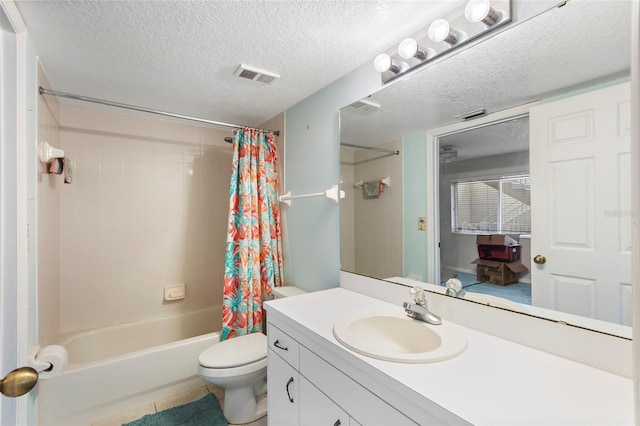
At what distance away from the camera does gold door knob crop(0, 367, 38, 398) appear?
0.61 meters

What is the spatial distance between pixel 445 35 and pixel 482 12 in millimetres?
140

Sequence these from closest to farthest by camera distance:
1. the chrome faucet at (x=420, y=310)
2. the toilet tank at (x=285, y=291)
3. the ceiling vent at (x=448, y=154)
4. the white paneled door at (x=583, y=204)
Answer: the white paneled door at (x=583, y=204) < the chrome faucet at (x=420, y=310) < the ceiling vent at (x=448, y=154) < the toilet tank at (x=285, y=291)

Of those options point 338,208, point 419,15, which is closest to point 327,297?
point 338,208

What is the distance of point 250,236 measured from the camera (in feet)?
7.52

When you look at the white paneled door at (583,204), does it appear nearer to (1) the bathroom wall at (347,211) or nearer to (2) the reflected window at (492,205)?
(2) the reflected window at (492,205)

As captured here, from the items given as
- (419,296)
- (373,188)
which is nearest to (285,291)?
(373,188)

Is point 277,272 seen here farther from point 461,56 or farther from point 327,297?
point 461,56

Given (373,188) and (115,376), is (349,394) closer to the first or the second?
(373,188)

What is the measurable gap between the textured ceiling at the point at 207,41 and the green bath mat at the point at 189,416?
2.17m

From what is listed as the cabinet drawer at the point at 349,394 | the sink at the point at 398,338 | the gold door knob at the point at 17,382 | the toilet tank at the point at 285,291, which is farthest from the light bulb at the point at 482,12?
the toilet tank at the point at 285,291

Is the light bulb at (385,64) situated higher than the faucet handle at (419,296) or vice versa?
the light bulb at (385,64)

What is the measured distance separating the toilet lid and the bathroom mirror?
0.80 metres

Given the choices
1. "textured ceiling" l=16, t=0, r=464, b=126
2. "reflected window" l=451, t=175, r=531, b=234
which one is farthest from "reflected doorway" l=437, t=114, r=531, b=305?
"textured ceiling" l=16, t=0, r=464, b=126

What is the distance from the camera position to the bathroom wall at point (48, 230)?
159 cm
